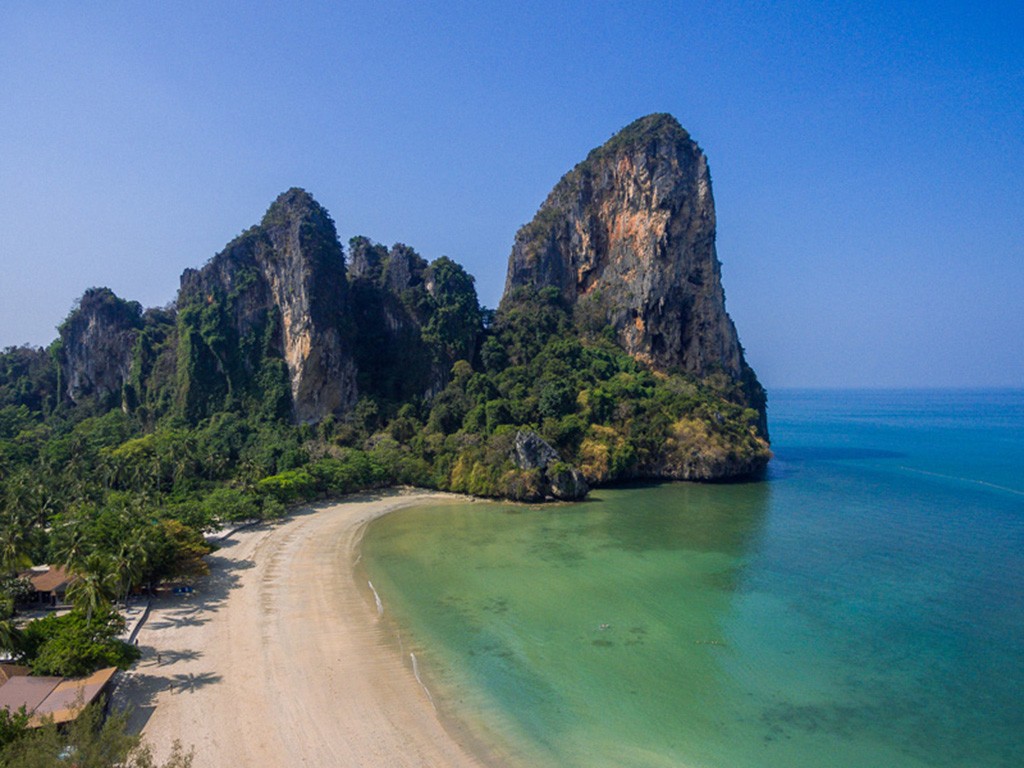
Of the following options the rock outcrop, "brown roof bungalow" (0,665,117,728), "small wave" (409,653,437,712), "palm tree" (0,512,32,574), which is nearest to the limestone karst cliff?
the rock outcrop

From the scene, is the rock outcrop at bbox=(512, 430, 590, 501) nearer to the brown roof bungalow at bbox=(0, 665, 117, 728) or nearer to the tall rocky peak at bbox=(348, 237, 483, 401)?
the tall rocky peak at bbox=(348, 237, 483, 401)

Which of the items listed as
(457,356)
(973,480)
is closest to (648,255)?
(457,356)

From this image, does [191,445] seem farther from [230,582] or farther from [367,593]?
[367,593]

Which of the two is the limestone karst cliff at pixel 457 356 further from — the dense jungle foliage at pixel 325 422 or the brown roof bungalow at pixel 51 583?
the brown roof bungalow at pixel 51 583

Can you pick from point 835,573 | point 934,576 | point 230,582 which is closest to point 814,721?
point 835,573

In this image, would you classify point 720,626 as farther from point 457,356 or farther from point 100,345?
point 100,345

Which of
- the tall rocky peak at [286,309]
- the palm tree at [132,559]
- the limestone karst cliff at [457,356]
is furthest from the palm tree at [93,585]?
the tall rocky peak at [286,309]
